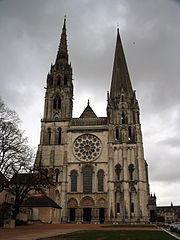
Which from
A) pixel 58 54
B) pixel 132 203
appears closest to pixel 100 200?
pixel 132 203

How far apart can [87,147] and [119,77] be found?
1934cm

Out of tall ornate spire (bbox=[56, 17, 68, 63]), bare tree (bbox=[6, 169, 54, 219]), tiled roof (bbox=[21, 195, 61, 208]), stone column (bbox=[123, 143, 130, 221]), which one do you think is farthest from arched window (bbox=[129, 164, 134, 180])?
tall ornate spire (bbox=[56, 17, 68, 63])

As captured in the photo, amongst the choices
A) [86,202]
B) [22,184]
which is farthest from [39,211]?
[22,184]

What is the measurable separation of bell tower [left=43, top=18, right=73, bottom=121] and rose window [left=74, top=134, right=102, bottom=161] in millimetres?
5814

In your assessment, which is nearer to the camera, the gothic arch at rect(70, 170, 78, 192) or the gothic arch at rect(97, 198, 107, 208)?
the gothic arch at rect(97, 198, 107, 208)

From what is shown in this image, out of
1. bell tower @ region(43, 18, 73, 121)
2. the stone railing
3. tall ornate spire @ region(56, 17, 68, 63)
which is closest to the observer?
the stone railing

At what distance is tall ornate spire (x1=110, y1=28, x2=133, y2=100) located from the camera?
5781cm

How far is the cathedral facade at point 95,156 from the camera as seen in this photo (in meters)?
46.3

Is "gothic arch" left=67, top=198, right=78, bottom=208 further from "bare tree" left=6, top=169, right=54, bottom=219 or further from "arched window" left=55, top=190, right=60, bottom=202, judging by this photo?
"bare tree" left=6, top=169, right=54, bottom=219

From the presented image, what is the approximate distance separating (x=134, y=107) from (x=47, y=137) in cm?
1969

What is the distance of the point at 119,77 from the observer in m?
59.8

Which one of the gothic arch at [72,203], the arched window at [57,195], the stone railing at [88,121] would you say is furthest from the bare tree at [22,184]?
the stone railing at [88,121]

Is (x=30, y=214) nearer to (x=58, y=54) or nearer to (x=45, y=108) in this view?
(x=45, y=108)

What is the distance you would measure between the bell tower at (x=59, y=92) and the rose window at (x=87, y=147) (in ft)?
19.1
